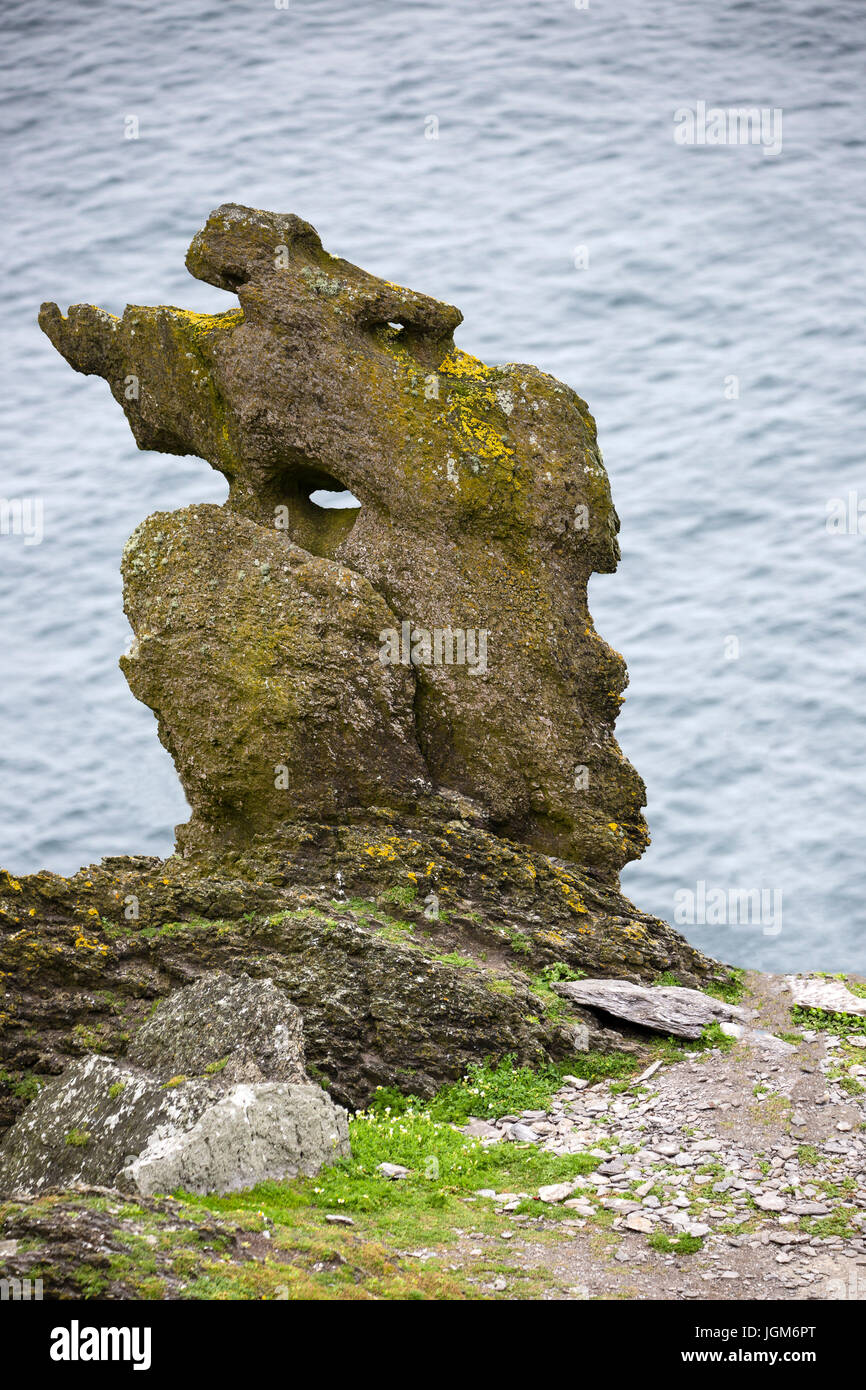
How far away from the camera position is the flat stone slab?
1400 cm

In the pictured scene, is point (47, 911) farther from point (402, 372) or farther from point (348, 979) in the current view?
point (402, 372)

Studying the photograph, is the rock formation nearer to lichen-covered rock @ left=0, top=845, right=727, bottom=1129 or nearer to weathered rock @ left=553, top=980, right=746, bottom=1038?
lichen-covered rock @ left=0, top=845, right=727, bottom=1129

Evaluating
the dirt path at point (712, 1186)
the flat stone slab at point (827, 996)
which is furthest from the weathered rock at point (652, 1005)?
the flat stone slab at point (827, 996)

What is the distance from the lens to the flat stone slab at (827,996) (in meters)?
14.0

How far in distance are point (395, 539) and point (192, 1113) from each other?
7.20m

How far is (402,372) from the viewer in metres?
15.2

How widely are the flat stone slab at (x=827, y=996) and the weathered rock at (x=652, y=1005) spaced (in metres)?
0.91

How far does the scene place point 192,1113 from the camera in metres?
9.94

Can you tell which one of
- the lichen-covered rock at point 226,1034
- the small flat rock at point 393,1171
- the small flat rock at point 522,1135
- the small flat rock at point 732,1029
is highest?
the lichen-covered rock at point 226,1034

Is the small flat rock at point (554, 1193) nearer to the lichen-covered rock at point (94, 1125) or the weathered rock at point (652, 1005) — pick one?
the lichen-covered rock at point (94, 1125)

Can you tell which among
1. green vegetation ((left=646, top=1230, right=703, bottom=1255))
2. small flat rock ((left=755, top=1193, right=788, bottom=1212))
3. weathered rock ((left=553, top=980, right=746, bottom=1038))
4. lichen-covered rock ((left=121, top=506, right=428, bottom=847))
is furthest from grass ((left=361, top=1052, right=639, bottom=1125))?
lichen-covered rock ((left=121, top=506, right=428, bottom=847))

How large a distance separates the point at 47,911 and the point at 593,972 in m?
5.65

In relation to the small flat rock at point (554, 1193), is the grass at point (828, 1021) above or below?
above

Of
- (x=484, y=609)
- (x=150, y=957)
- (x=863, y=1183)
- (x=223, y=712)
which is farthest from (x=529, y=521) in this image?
(x=863, y=1183)
